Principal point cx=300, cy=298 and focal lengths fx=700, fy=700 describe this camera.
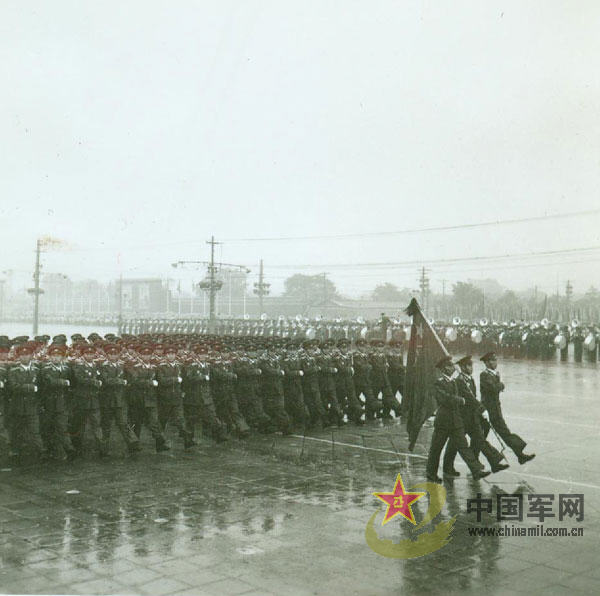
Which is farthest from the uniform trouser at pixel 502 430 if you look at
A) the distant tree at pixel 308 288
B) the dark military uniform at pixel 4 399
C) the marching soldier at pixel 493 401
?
the distant tree at pixel 308 288

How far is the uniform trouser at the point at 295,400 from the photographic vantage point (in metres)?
11.4

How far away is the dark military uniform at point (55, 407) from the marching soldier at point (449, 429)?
455cm

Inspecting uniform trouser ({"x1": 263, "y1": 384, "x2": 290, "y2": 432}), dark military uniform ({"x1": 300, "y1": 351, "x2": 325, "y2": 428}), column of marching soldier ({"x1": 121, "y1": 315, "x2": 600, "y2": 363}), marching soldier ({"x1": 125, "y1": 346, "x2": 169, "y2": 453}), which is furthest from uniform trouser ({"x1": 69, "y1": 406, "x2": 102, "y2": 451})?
column of marching soldier ({"x1": 121, "y1": 315, "x2": 600, "y2": 363})

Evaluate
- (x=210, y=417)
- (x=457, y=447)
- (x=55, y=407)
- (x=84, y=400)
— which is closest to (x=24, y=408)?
(x=55, y=407)

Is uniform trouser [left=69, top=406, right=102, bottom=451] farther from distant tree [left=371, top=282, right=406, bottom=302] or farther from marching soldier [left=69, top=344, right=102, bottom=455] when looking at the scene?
distant tree [left=371, top=282, right=406, bottom=302]

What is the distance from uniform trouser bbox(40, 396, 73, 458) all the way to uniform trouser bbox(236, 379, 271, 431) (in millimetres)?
2789

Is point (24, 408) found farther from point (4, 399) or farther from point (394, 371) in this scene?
point (394, 371)

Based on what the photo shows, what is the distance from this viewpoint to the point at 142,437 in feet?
35.7

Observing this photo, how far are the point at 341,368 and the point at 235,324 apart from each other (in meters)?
24.9

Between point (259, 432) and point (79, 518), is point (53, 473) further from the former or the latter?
point (259, 432)

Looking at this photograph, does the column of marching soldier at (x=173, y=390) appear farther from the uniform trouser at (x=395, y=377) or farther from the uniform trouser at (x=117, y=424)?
the uniform trouser at (x=395, y=377)

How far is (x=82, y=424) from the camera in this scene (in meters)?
9.22

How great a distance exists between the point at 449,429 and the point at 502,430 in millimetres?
1016

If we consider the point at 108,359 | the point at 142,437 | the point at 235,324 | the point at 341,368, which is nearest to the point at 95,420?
the point at 108,359
